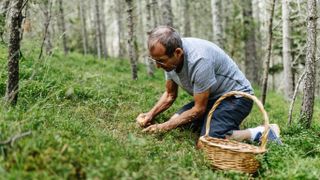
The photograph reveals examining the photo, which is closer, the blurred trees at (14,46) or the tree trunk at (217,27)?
the blurred trees at (14,46)

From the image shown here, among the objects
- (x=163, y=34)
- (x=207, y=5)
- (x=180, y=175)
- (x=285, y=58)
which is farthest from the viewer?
Result: (x=207, y=5)

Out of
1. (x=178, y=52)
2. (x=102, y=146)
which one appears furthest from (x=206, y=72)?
(x=102, y=146)

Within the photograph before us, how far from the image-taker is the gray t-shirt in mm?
5754

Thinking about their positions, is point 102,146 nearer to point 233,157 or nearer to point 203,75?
point 233,157

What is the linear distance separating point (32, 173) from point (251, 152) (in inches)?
94.7

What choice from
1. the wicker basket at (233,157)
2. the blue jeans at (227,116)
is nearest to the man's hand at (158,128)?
the blue jeans at (227,116)

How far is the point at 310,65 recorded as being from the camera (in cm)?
660

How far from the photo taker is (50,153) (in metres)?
3.79

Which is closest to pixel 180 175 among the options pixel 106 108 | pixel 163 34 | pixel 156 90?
pixel 163 34

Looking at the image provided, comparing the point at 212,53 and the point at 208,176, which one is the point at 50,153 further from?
the point at 212,53

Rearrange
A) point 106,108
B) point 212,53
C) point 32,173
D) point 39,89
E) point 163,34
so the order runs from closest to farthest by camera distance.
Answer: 1. point 32,173
2. point 163,34
3. point 212,53
4. point 39,89
5. point 106,108

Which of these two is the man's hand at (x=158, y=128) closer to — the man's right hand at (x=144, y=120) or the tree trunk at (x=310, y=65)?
the man's right hand at (x=144, y=120)

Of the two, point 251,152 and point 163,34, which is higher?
point 163,34

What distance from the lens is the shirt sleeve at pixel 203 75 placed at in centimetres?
573
